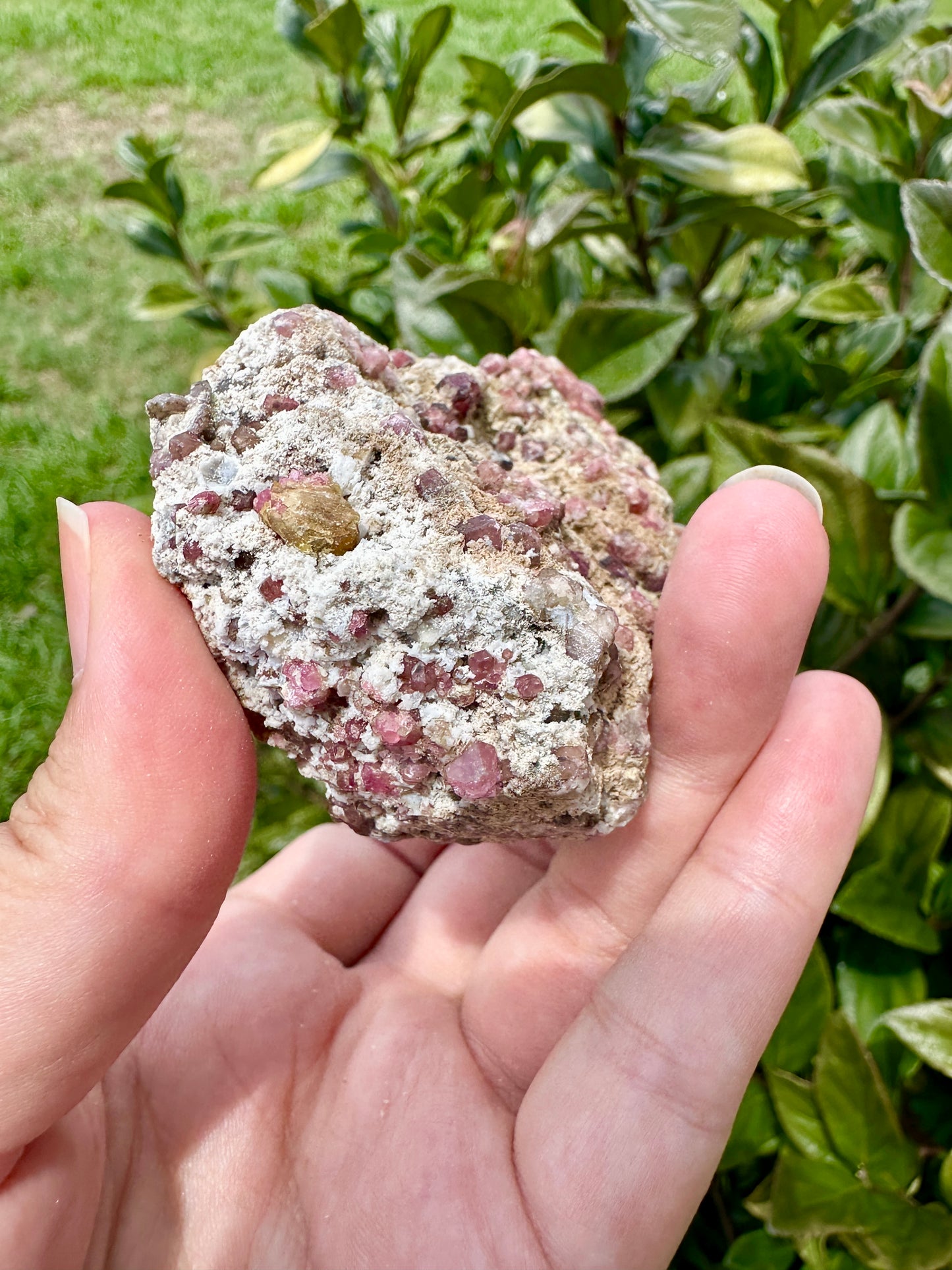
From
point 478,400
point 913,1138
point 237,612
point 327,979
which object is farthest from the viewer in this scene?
point 913,1138

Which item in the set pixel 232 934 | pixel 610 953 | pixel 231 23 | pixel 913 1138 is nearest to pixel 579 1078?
pixel 610 953

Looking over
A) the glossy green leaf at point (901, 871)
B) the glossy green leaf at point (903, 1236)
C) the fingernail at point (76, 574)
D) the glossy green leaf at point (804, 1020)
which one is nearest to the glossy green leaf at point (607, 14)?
the fingernail at point (76, 574)

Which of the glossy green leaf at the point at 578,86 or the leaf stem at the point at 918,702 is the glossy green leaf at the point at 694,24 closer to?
the glossy green leaf at the point at 578,86

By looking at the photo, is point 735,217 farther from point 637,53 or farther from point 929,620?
point 929,620

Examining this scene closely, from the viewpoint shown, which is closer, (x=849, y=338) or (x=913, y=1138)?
(x=913, y=1138)

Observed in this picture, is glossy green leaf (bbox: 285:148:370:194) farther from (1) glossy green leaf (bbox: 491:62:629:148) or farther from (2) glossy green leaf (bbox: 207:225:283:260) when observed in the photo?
(1) glossy green leaf (bbox: 491:62:629:148)

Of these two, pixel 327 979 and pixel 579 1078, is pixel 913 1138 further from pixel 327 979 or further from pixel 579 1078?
pixel 327 979
